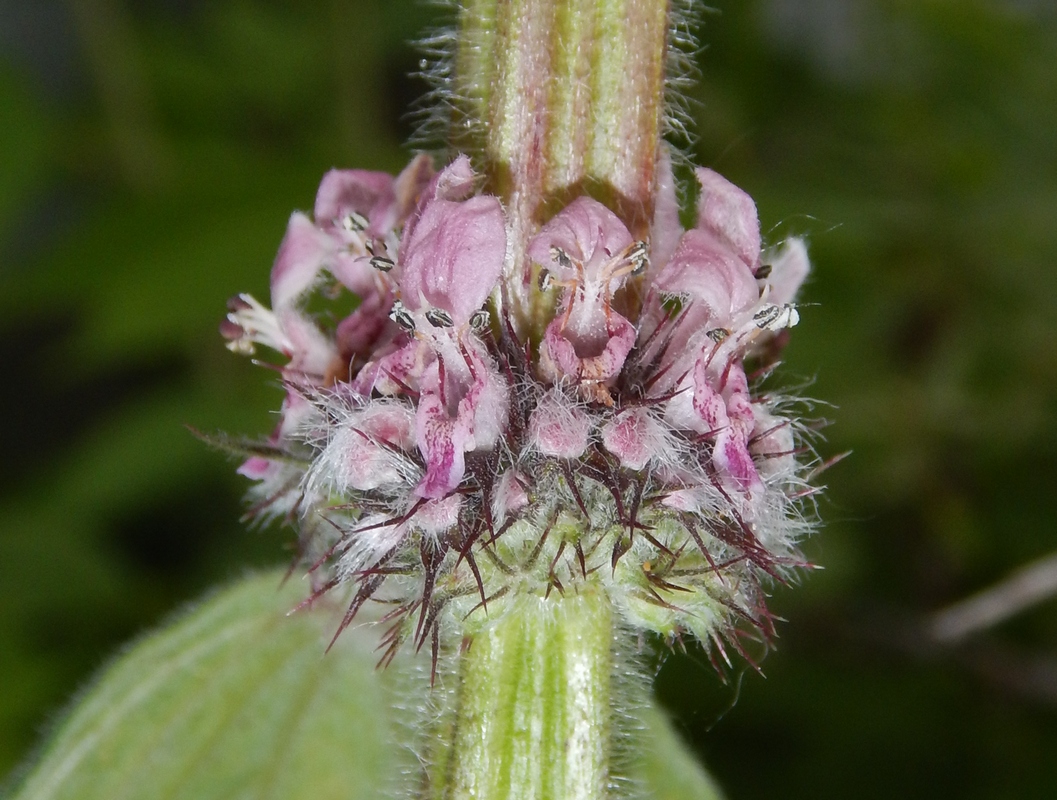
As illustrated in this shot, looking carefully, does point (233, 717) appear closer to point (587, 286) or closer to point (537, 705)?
point (537, 705)

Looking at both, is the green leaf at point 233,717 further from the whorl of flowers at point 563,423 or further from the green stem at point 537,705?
the whorl of flowers at point 563,423

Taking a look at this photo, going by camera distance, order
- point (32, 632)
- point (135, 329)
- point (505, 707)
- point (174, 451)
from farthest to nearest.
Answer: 1. point (174, 451)
2. point (32, 632)
3. point (135, 329)
4. point (505, 707)

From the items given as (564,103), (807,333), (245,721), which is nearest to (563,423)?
(564,103)

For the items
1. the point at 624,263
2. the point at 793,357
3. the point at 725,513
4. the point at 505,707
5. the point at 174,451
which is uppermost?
the point at 624,263

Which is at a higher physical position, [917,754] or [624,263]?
[624,263]

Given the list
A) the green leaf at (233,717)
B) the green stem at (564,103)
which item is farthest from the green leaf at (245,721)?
the green stem at (564,103)

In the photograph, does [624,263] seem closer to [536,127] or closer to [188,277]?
[536,127]

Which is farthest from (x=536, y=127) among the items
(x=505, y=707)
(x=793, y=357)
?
(x=793, y=357)
